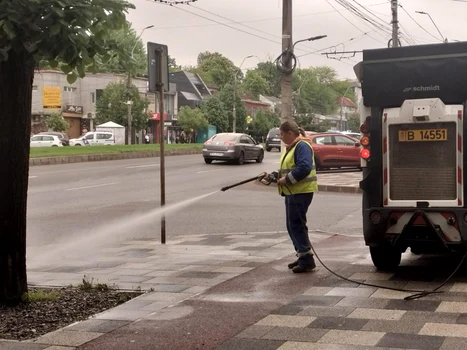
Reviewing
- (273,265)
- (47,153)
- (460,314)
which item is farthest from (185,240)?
(47,153)

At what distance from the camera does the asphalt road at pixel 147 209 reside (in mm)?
13109

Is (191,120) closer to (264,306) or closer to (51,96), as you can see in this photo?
(51,96)

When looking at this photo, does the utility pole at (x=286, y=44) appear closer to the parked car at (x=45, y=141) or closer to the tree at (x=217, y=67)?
the parked car at (x=45, y=141)

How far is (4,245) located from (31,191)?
1385 cm

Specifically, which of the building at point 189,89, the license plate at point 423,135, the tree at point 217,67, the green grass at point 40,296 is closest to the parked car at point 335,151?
the license plate at point 423,135

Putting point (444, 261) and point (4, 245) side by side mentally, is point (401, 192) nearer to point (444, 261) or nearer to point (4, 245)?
point (444, 261)

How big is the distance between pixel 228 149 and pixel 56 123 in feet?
115

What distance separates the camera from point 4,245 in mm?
6648

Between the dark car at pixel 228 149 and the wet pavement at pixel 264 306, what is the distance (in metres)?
23.6

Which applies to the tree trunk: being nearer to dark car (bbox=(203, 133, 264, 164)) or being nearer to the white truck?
the white truck

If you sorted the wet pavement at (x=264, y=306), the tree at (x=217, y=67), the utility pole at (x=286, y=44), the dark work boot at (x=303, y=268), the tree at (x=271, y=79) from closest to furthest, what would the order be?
the wet pavement at (x=264, y=306)
the dark work boot at (x=303, y=268)
the utility pole at (x=286, y=44)
the tree at (x=217, y=67)
the tree at (x=271, y=79)

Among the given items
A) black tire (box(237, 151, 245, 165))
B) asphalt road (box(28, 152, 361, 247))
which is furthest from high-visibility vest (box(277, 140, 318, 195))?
black tire (box(237, 151, 245, 165))

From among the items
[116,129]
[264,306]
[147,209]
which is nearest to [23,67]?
[264,306]

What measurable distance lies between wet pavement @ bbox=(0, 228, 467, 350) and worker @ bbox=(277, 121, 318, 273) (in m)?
0.25
